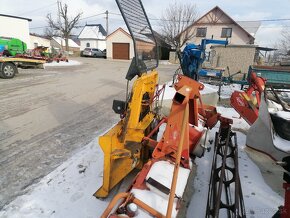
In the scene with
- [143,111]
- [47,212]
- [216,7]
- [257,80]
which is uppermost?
[216,7]

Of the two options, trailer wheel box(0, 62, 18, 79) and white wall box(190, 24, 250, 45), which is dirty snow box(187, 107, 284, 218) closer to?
trailer wheel box(0, 62, 18, 79)

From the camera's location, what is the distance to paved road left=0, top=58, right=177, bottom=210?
3.63 m

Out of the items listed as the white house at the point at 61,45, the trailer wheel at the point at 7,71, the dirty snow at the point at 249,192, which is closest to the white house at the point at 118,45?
the white house at the point at 61,45

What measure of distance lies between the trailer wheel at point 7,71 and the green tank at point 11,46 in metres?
3.13

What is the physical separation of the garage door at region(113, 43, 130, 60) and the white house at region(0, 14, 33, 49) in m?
12.6

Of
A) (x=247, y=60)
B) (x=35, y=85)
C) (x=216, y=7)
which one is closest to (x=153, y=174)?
(x=35, y=85)

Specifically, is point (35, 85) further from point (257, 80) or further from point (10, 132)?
point (257, 80)

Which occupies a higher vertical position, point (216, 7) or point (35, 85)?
point (216, 7)

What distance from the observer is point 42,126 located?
5453 millimetres

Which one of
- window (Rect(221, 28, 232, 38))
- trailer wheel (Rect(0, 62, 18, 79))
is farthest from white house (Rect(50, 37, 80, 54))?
trailer wheel (Rect(0, 62, 18, 79))

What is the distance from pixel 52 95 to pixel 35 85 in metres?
2.35

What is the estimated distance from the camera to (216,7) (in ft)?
114

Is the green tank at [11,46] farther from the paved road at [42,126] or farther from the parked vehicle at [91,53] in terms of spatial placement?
the parked vehicle at [91,53]

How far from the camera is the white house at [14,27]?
25.2m
